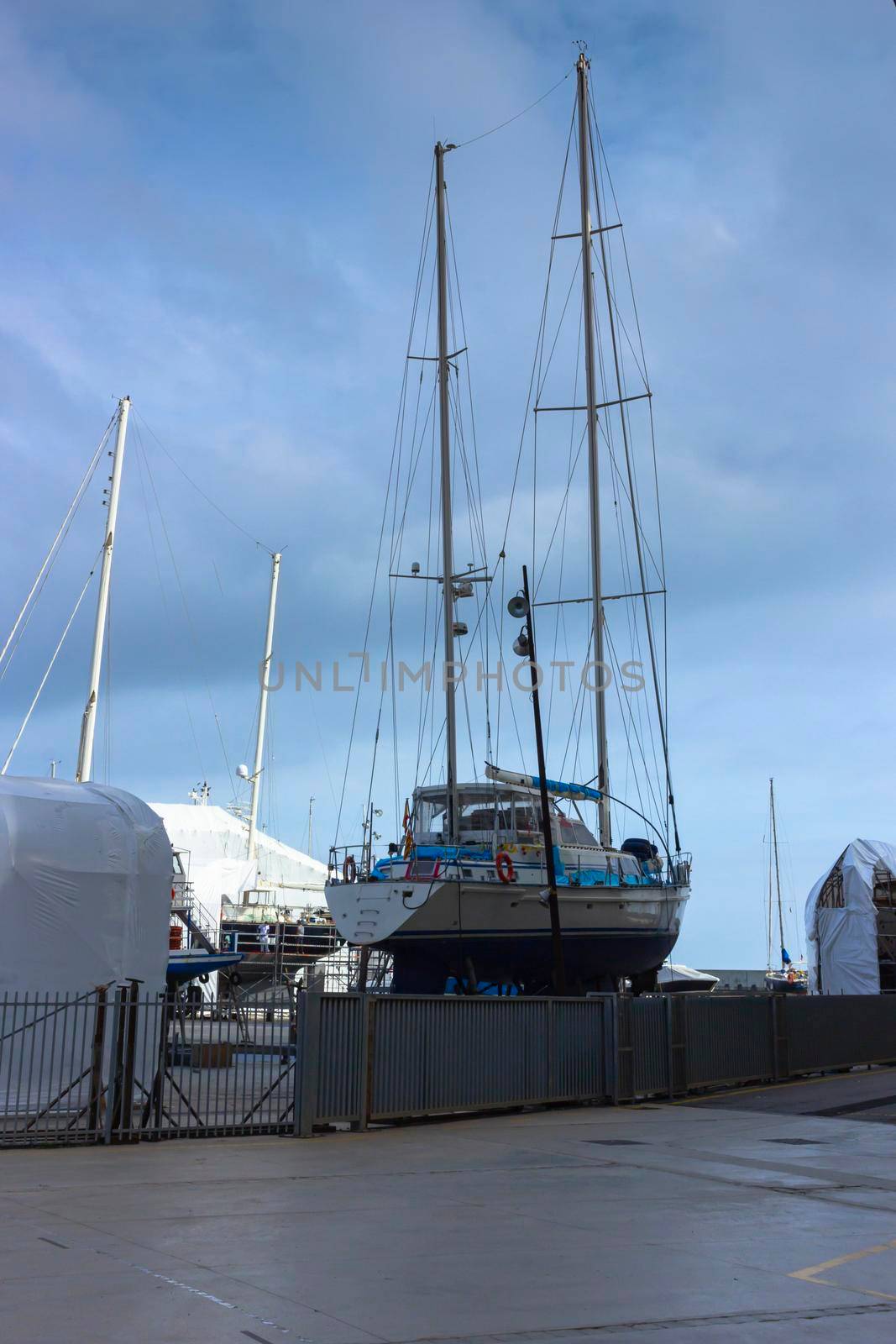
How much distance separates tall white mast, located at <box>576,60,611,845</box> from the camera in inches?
1511

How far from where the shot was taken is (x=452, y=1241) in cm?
844

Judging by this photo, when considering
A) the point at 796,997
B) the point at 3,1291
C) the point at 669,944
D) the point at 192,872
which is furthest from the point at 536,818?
the point at 192,872

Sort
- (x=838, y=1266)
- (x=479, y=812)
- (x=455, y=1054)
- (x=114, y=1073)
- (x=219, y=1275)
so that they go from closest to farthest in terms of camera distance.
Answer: (x=219, y=1275), (x=838, y=1266), (x=114, y=1073), (x=455, y=1054), (x=479, y=812)

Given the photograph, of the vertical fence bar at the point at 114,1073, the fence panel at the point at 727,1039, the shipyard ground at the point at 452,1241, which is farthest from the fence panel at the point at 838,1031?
the vertical fence bar at the point at 114,1073

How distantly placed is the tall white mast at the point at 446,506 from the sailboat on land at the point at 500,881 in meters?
0.04

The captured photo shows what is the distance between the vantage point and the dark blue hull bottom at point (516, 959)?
30.6 meters

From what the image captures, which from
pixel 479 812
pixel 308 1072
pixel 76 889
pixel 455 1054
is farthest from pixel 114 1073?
pixel 479 812

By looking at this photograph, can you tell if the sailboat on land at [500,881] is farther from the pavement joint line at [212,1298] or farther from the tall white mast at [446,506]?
the pavement joint line at [212,1298]

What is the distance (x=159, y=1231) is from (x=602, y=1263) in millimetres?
3110

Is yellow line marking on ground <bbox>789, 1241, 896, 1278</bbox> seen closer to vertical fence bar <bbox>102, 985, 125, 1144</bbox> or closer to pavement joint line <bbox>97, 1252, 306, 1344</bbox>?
pavement joint line <bbox>97, 1252, 306, 1344</bbox>

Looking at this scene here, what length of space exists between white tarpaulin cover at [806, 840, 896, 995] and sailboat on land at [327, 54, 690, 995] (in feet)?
38.6

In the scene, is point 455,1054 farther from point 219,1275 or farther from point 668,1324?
point 668,1324

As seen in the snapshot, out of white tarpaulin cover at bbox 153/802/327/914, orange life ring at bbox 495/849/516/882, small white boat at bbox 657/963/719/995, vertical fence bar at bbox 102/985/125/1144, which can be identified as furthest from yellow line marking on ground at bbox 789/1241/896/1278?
white tarpaulin cover at bbox 153/802/327/914

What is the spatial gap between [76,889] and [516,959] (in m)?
15.0
